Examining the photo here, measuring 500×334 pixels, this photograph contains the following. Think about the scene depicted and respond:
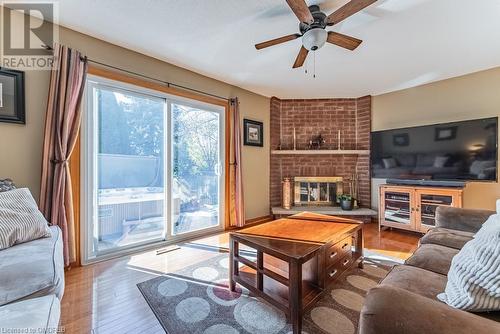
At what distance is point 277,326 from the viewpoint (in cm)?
144

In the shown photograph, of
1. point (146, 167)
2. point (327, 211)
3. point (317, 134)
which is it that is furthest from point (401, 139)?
point (146, 167)

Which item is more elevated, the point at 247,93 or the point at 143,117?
the point at 247,93

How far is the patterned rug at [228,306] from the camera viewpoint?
1428mm

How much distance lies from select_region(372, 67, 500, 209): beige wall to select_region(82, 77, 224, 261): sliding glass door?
288 centimetres

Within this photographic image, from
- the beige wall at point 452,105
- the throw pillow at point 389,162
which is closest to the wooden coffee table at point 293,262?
the throw pillow at point 389,162

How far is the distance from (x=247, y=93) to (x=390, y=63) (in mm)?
2082

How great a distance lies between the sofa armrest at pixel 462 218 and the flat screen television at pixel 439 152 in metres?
1.41

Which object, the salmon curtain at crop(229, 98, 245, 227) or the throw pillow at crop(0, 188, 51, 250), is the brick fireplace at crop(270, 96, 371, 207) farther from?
the throw pillow at crop(0, 188, 51, 250)

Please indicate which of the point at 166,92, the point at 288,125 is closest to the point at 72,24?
the point at 166,92

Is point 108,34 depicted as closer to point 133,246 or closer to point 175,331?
point 133,246

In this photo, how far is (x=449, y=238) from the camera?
1704mm

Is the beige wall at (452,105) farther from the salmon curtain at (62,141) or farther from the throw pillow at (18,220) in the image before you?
the throw pillow at (18,220)

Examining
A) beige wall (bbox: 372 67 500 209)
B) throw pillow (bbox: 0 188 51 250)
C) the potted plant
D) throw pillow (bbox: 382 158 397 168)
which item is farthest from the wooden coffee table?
beige wall (bbox: 372 67 500 209)

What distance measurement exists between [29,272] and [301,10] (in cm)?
215
